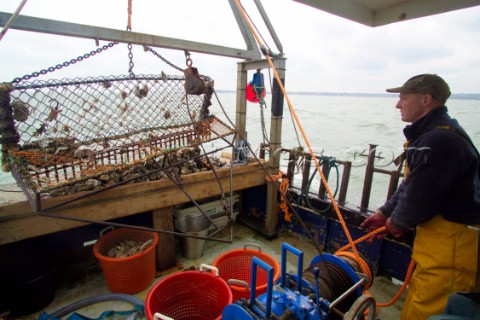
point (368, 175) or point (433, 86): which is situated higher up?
point (433, 86)

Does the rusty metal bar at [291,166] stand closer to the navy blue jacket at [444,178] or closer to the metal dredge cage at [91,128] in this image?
the metal dredge cage at [91,128]

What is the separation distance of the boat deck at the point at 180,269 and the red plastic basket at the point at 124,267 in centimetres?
13

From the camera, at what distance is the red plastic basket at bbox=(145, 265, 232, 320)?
1965mm

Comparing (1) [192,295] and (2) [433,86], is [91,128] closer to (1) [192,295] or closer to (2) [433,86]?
(1) [192,295]

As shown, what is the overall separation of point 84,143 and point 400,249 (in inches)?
134

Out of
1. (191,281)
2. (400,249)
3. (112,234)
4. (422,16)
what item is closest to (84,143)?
(112,234)

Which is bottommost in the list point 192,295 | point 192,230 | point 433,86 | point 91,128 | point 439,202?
point 192,230

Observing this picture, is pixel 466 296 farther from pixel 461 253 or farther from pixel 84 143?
pixel 84 143

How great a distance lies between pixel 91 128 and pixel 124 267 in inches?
54.7

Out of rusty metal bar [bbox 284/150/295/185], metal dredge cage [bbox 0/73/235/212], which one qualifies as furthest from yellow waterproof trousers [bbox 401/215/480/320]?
rusty metal bar [bbox 284/150/295/185]

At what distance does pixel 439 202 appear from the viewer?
5.57 feet

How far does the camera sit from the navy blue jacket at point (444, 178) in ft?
5.37

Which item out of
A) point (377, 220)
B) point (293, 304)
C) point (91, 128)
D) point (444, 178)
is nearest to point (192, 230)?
point (91, 128)

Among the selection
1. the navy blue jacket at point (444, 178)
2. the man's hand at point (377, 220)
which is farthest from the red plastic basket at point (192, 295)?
the navy blue jacket at point (444, 178)
